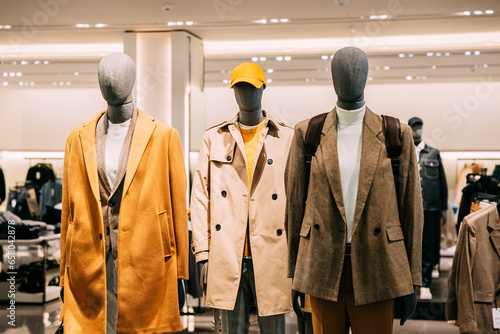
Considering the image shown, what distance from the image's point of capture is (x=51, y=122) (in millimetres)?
6406

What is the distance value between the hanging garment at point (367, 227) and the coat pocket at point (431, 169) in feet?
13.1

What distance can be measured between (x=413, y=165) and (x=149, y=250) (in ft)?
4.13

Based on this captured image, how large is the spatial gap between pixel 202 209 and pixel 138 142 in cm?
49

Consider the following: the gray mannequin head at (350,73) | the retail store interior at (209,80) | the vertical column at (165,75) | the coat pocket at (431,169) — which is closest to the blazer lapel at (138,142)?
the gray mannequin head at (350,73)

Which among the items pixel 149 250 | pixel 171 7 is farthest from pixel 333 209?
pixel 171 7

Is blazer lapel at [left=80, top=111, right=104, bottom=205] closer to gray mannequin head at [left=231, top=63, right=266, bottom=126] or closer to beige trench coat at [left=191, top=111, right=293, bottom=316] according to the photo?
beige trench coat at [left=191, top=111, right=293, bottom=316]

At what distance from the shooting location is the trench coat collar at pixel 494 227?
352cm

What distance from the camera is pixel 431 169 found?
19.8 ft

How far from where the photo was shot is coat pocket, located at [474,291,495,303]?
11.4ft

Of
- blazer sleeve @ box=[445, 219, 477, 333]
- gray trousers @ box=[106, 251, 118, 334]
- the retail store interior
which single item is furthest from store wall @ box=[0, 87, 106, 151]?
blazer sleeve @ box=[445, 219, 477, 333]

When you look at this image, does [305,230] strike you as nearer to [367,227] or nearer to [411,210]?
[367,227]

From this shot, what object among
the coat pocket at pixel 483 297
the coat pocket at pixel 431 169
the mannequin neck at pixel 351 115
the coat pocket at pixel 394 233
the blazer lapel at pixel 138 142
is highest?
the mannequin neck at pixel 351 115

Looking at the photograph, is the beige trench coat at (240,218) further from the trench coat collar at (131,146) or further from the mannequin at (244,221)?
the trench coat collar at (131,146)

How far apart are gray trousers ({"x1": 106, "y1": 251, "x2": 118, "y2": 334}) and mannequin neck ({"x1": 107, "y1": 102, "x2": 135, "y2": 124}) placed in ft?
2.15
